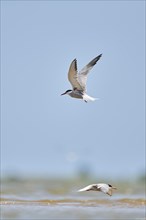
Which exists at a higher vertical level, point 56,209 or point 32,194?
point 32,194

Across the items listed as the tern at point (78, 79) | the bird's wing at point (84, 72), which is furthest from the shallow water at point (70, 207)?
the bird's wing at point (84, 72)

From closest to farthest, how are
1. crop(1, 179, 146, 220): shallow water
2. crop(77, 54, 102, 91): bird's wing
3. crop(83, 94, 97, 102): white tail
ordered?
crop(83, 94, 97, 102): white tail < crop(77, 54, 102, 91): bird's wing < crop(1, 179, 146, 220): shallow water

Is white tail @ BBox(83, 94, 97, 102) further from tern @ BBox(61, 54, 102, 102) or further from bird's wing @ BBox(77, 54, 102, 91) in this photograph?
bird's wing @ BBox(77, 54, 102, 91)

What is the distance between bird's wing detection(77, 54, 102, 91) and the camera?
1789 cm

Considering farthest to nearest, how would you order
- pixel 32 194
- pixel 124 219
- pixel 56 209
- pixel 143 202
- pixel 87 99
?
pixel 32 194
pixel 143 202
pixel 56 209
pixel 124 219
pixel 87 99

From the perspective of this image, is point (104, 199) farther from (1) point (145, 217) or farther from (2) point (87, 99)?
(2) point (87, 99)

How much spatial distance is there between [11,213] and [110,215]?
279 cm

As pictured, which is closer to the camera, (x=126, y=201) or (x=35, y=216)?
(x=35, y=216)

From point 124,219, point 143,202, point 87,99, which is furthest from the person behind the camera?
point 143,202

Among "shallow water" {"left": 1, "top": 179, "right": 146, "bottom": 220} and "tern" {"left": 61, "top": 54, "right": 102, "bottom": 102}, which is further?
"shallow water" {"left": 1, "top": 179, "right": 146, "bottom": 220}

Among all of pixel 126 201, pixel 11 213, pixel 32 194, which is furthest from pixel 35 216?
pixel 32 194

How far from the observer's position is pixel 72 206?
25.5m

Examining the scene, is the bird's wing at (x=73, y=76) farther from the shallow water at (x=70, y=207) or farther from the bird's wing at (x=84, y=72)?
the shallow water at (x=70, y=207)

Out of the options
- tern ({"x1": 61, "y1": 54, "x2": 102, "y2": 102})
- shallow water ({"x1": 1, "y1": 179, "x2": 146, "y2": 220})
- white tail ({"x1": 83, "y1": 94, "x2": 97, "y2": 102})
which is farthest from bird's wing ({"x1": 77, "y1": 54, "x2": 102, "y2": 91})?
shallow water ({"x1": 1, "y1": 179, "x2": 146, "y2": 220})
